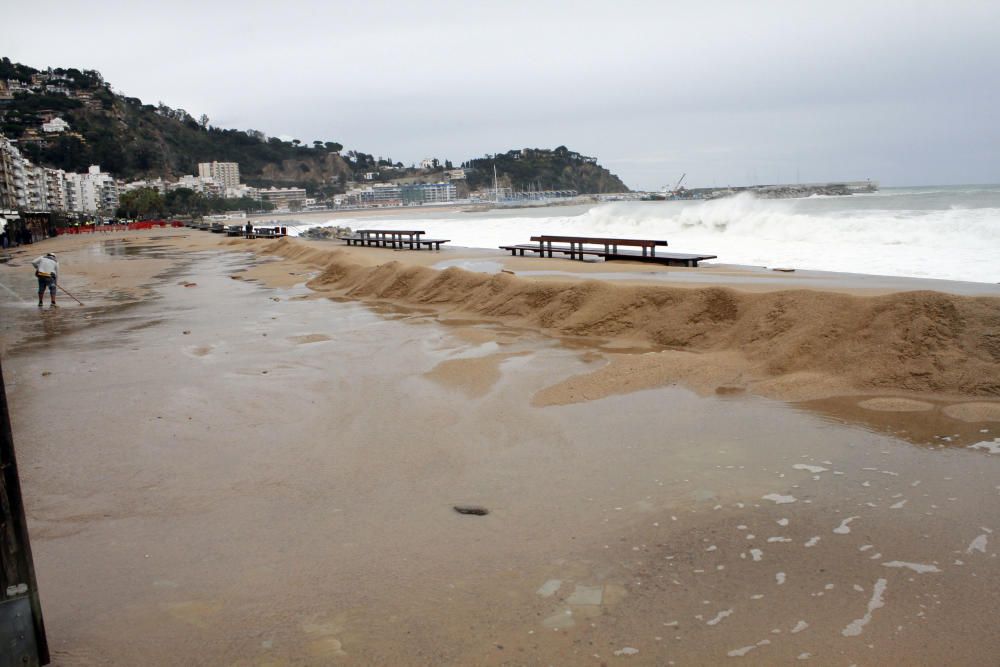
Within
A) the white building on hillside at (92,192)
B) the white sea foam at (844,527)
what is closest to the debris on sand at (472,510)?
the white sea foam at (844,527)

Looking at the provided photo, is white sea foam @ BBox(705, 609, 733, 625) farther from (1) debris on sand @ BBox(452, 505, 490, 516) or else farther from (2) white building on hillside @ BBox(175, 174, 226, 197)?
(2) white building on hillside @ BBox(175, 174, 226, 197)

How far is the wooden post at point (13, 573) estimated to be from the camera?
294 centimetres

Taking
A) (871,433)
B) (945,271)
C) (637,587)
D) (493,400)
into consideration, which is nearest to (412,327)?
(493,400)

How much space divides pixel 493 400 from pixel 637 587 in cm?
358

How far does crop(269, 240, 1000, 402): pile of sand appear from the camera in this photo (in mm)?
6691

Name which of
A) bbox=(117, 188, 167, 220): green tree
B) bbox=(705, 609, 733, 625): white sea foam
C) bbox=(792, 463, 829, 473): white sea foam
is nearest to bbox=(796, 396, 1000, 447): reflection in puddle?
bbox=(792, 463, 829, 473): white sea foam

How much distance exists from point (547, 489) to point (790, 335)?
4.19 m

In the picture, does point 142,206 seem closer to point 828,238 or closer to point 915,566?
point 828,238

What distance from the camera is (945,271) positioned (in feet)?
45.9

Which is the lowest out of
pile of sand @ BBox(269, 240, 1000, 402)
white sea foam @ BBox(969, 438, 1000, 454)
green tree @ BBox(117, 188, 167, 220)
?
white sea foam @ BBox(969, 438, 1000, 454)

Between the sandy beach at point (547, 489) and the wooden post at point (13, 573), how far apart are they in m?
0.34

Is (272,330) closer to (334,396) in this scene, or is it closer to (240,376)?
(240,376)

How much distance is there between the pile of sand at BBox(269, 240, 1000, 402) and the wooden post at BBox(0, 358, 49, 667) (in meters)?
5.09

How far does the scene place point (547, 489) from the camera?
489cm
